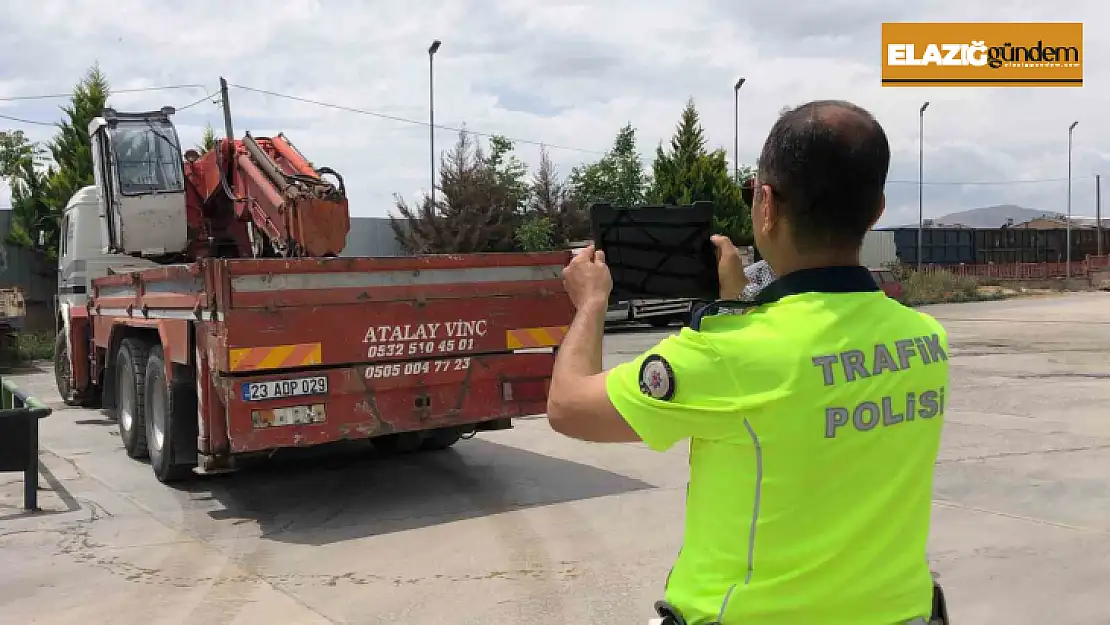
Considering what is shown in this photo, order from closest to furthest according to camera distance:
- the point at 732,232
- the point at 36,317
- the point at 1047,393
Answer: the point at 1047,393
the point at 36,317
the point at 732,232

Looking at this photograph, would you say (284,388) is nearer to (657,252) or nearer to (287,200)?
(287,200)

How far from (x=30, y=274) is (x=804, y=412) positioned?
28330mm

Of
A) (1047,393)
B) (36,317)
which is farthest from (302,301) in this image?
(36,317)

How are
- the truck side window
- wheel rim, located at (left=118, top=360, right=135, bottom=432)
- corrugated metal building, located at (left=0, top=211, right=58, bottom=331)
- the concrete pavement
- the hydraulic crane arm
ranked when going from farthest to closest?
corrugated metal building, located at (left=0, top=211, right=58, bottom=331)
the truck side window
wheel rim, located at (left=118, top=360, right=135, bottom=432)
the hydraulic crane arm
the concrete pavement

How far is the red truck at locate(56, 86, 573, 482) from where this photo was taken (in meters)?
6.70

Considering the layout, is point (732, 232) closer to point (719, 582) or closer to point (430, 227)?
point (430, 227)

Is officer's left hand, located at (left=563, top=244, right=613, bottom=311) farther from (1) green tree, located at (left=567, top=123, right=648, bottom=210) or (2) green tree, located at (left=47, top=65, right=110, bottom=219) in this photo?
(1) green tree, located at (left=567, top=123, right=648, bottom=210)

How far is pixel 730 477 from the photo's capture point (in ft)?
5.65

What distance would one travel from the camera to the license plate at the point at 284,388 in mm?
6656

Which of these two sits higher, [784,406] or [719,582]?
[784,406]

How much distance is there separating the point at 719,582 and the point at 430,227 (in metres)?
30.9

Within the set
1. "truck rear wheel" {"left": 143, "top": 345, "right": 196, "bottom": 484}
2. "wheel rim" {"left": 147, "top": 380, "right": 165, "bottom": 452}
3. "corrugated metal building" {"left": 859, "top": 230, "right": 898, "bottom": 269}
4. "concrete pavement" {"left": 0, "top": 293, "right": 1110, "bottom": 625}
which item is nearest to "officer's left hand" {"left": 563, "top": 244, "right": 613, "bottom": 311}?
"concrete pavement" {"left": 0, "top": 293, "right": 1110, "bottom": 625}

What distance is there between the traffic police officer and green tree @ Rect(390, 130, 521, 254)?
98.6 feet

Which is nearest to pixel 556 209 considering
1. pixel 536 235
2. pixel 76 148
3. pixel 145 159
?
pixel 536 235
